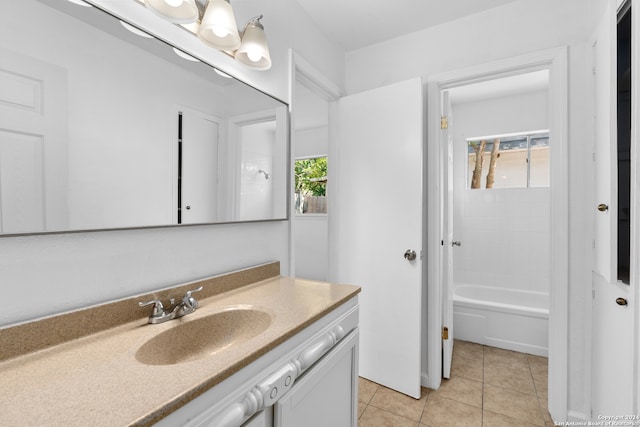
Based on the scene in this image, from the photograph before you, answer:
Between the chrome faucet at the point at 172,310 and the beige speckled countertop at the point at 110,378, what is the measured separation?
26mm

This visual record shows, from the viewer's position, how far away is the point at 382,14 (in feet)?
6.11

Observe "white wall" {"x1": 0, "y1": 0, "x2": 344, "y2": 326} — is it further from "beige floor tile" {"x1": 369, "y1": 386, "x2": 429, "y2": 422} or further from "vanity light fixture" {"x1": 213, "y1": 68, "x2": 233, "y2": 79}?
"beige floor tile" {"x1": 369, "y1": 386, "x2": 429, "y2": 422}

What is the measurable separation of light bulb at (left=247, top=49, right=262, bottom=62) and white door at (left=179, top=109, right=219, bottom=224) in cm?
33

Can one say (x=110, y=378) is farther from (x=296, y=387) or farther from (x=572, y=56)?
(x=572, y=56)

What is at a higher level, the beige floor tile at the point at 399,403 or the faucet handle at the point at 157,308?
the faucet handle at the point at 157,308

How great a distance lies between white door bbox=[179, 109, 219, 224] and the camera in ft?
3.68

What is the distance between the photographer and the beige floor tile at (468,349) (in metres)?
2.42

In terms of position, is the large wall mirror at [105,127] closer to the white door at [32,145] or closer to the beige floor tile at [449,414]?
the white door at [32,145]

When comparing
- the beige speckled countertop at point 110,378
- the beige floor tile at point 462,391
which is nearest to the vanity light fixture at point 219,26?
the beige speckled countertop at point 110,378

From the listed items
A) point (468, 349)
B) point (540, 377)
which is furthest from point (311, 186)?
point (540, 377)

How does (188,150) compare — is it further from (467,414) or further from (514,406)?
(514,406)

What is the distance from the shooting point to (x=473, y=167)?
3607mm

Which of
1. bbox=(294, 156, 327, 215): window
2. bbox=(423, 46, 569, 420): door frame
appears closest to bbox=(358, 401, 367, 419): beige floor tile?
bbox=(423, 46, 569, 420): door frame

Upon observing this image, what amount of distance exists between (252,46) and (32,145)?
34.4 inches
